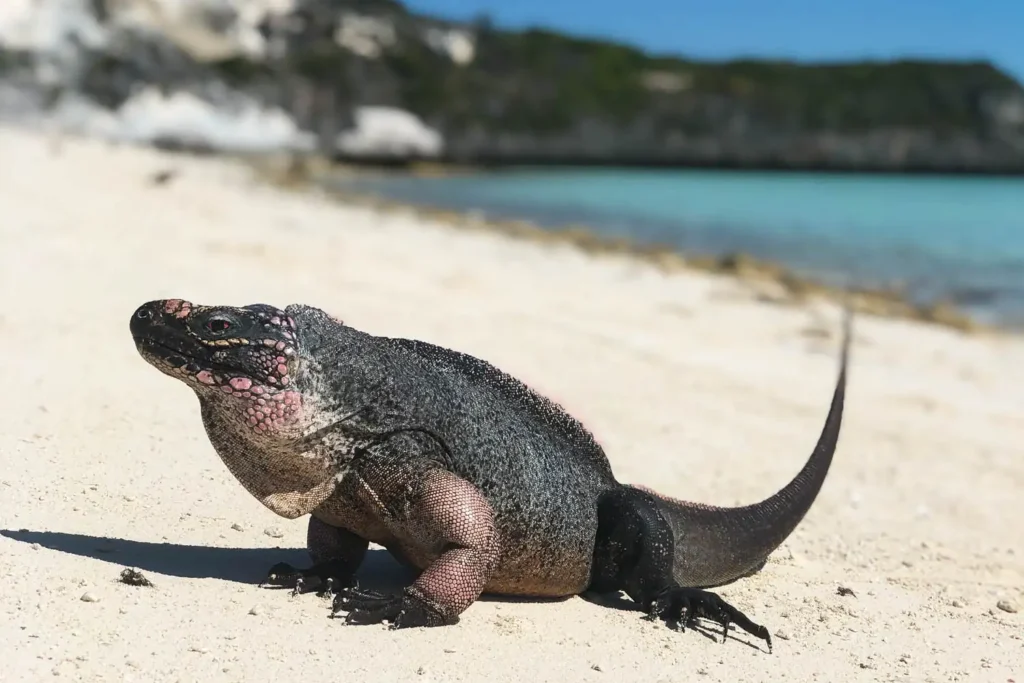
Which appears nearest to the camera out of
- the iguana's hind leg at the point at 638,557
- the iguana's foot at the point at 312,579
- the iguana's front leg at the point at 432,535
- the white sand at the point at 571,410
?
the white sand at the point at 571,410

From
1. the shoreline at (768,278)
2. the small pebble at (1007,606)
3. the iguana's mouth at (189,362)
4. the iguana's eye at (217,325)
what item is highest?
the shoreline at (768,278)

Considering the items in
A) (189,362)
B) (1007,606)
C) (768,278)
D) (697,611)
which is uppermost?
(768,278)

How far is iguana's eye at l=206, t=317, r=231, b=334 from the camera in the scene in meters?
4.05

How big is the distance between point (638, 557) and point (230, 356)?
1.96m

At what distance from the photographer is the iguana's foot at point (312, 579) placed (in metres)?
4.58

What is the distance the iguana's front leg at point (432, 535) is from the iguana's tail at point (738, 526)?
3.85 feet

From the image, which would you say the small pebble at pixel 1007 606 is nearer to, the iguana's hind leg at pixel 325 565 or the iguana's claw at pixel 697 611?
the iguana's claw at pixel 697 611

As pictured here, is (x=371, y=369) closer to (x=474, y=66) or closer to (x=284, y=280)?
(x=284, y=280)

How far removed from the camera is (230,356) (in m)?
4.01

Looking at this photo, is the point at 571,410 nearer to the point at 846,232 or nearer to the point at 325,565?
the point at 325,565

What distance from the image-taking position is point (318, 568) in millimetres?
4656

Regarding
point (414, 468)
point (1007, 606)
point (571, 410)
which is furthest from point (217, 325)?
point (571, 410)

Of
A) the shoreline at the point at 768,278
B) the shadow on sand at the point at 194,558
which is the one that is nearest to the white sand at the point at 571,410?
the shadow on sand at the point at 194,558

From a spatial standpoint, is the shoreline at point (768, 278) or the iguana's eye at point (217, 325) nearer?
the iguana's eye at point (217, 325)
